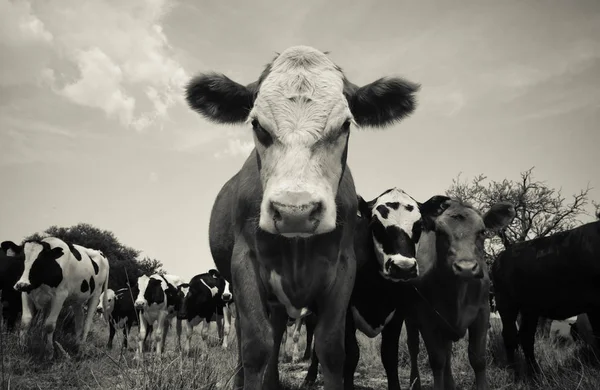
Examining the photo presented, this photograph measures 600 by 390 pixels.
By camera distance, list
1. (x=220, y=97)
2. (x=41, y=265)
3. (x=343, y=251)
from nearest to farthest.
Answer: (x=343, y=251) < (x=220, y=97) < (x=41, y=265)

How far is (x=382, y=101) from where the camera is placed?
3.90m

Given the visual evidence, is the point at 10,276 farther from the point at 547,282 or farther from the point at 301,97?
the point at 547,282

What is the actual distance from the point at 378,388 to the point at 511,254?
10.8ft

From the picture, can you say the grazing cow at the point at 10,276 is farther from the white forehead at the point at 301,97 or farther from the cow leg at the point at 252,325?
the white forehead at the point at 301,97

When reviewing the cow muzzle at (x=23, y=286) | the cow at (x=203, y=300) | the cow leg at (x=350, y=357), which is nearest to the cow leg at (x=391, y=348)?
the cow leg at (x=350, y=357)

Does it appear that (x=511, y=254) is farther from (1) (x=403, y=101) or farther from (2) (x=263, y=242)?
(2) (x=263, y=242)

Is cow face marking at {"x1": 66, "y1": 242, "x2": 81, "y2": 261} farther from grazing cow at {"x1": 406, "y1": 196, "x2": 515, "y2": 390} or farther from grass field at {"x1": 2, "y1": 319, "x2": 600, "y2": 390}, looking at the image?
grazing cow at {"x1": 406, "y1": 196, "x2": 515, "y2": 390}

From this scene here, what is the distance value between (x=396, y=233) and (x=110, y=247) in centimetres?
4072

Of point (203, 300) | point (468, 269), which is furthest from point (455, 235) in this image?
point (203, 300)

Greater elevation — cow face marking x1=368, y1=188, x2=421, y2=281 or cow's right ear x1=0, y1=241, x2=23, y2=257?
cow's right ear x1=0, y1=241, x2=23, y2=257

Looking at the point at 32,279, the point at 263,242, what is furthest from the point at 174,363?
the point at 32,279

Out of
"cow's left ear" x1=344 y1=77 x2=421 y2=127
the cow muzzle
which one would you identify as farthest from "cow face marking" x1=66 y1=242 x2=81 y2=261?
"cow's left ear" x1=344 y1=77 x2=421 y2=127

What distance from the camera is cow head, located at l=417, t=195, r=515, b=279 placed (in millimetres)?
4551

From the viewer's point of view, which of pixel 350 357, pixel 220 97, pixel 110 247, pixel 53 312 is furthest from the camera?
pixel 110 247
